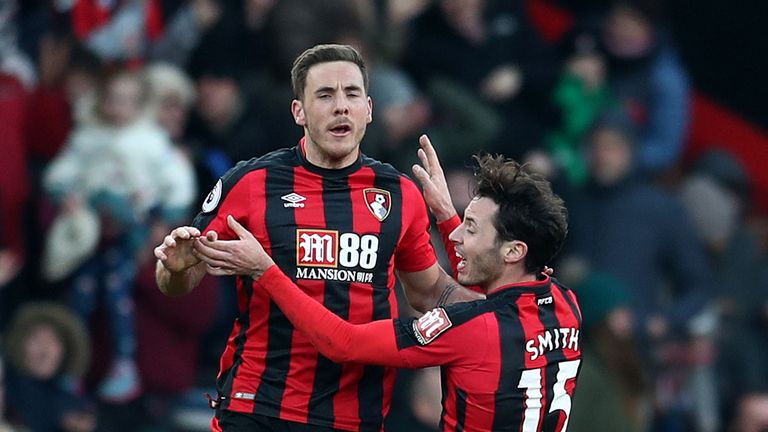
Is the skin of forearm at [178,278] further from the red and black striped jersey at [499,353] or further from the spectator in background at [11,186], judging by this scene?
the spectator in background at [11,186]

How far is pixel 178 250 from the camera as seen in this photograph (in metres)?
5.90

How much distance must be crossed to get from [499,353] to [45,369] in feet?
11.9

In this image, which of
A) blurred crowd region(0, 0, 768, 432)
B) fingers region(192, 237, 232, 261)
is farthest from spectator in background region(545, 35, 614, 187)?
fingers region(192, 237, 232, 261)

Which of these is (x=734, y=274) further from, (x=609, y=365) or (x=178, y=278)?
(x=178, y=278)

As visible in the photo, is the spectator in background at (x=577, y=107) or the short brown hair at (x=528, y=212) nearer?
the short brown hair at (x=528, y=212)

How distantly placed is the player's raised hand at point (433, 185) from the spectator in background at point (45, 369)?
3.02m

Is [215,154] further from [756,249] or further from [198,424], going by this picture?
[756,249]

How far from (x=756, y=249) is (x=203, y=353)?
13.8 ft

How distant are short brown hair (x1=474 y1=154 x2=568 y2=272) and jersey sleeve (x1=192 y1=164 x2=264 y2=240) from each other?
89 cm

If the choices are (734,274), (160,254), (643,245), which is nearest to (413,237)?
(160,254)

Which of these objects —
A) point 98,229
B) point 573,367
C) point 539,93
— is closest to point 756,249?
point 539,93

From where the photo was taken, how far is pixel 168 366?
371 inches

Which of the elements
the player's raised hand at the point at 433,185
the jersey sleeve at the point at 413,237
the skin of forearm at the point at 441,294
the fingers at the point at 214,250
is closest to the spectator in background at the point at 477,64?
the player's raised hand at the point at 433,185

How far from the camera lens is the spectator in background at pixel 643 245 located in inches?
424
